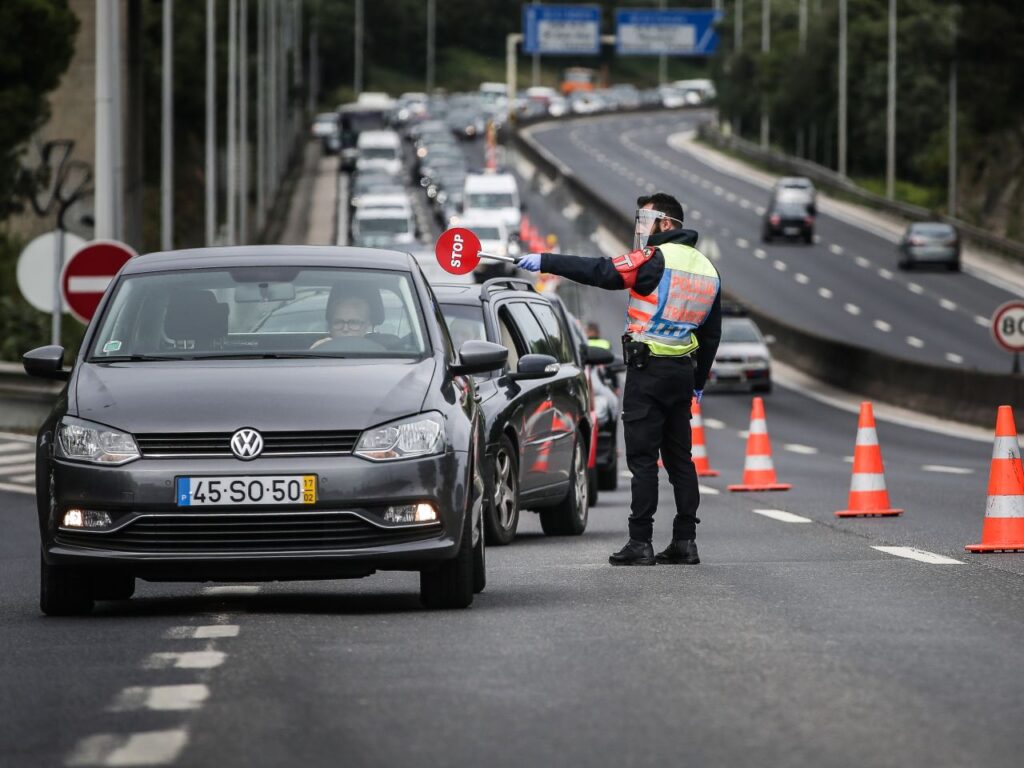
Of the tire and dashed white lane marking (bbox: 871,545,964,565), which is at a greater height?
dashed white lane marking (bbox: 871,545,964,565)

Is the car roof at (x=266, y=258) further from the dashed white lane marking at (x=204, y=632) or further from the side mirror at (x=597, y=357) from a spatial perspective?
the side mirror at (x=597, y=357)

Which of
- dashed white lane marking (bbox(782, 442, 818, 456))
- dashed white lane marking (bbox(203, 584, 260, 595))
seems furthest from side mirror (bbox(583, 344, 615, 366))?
dashed white lane marking (bbox(782, 442, 818, 456))

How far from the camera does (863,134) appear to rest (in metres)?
127

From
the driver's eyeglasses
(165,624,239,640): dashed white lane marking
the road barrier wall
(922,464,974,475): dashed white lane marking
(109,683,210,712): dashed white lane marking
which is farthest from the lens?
the road barrier wall

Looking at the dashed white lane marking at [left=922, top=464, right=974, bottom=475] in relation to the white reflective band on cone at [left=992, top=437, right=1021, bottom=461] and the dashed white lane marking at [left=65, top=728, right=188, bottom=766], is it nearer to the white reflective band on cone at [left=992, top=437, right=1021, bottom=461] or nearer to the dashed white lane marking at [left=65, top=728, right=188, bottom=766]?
the white reflective band on cone at [left=992, top=437, right=1021, bottom=461]

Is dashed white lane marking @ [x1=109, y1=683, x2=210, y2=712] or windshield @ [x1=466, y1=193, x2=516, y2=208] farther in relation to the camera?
windshield @ [x1=466, y1=193, x2=516, y2=208]

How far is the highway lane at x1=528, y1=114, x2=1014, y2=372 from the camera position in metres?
59.8

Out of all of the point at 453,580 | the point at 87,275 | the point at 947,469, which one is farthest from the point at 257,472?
the point at 947,469

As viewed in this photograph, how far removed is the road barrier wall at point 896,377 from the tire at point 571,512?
19935 millimetres

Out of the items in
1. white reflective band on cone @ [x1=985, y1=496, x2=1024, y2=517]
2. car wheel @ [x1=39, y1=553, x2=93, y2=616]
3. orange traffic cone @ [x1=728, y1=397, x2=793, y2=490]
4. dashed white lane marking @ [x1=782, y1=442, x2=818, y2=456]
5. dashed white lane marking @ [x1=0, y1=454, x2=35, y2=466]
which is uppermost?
car wheel @ [x1=39, y1=553, x2=93, y2=616]

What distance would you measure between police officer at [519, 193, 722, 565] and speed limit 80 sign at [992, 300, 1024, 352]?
75.2 ft

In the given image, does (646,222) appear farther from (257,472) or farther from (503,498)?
(257,472)

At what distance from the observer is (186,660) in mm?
8797

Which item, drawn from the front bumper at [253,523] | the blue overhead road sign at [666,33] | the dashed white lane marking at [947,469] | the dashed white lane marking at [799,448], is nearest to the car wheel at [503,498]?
the front bumper at [253,523]
